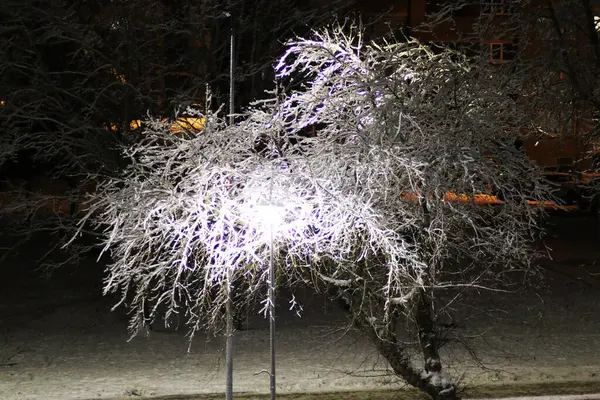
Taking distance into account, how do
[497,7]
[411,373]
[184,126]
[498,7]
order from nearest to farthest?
1. [411,373]
2. [184,126]
3. [497,7]
4. [498,7]

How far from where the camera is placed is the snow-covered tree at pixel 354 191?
7.36m

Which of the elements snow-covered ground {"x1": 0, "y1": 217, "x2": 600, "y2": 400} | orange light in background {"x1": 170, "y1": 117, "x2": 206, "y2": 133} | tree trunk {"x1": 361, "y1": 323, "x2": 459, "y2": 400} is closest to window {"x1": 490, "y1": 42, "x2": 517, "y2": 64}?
snow-covered ground {"x1": 0, "y1": 217, "x2": 600, "y2": 400}

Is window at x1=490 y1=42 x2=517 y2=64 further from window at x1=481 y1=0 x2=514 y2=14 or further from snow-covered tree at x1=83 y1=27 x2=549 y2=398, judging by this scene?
snow-covered tree at x1=83 y1=27 x2=549 y2=398

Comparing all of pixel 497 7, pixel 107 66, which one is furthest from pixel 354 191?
pixel 107 66

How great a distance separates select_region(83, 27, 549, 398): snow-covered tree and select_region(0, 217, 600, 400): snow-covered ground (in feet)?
4.08

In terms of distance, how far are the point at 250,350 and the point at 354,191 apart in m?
5.72

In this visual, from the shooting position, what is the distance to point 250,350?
12.6m

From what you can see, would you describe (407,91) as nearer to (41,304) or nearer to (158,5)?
(158,5)

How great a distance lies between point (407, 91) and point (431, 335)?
2.67 meters

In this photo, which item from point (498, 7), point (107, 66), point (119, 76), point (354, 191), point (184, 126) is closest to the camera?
point (354, 191)

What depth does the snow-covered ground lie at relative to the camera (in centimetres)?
1051

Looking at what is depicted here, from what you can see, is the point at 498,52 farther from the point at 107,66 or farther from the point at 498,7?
the point at 107,66

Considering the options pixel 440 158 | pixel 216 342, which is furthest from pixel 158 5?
pixel 440 158

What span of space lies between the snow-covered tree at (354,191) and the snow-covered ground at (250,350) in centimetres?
124
